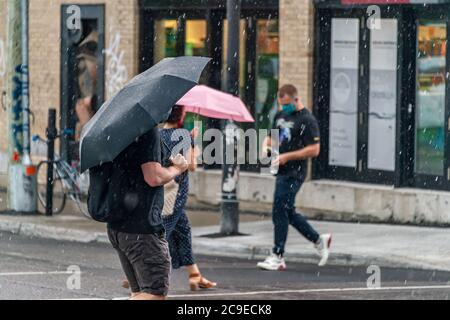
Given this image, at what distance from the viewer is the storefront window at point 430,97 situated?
58.3ft

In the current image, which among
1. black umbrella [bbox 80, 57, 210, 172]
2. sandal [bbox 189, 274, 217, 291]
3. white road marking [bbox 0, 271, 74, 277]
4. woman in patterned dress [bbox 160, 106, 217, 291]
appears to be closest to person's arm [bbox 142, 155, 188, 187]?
black umbrella [bbox 80, 57, 210, 172]

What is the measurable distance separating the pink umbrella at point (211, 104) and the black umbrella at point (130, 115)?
4210mm

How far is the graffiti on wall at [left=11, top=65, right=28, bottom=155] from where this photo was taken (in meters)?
18.9

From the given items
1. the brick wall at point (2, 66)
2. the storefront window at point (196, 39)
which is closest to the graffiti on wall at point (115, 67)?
the storefront window at point (196, 39)

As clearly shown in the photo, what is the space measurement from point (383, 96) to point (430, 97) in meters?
0.78

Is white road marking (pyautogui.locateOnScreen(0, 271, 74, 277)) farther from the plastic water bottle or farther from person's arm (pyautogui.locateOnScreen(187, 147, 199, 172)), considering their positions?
the plastic water bottle

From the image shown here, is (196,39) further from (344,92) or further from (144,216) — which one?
(144,216)

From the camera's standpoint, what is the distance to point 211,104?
13.9 m

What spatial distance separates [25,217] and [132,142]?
9922 millimetres

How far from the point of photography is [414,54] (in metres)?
18.1

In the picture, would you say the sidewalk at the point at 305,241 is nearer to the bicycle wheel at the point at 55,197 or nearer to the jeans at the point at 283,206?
the bicycle wheel at the point at 55,197

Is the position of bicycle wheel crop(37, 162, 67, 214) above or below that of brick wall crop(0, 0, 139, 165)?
below

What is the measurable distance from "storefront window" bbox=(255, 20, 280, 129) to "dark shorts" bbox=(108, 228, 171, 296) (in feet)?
36.5
